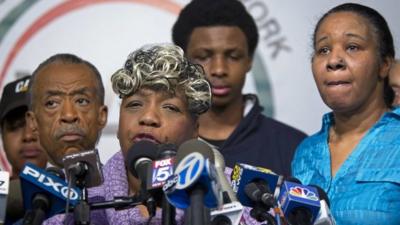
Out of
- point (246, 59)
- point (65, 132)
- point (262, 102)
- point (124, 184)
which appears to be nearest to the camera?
point (124, 184)

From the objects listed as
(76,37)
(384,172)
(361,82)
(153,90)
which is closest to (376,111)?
(361,82)

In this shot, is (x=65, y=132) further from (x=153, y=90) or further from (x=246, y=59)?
(x=246, y=59)

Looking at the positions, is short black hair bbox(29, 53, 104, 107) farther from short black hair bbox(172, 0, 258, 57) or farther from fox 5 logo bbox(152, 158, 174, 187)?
fox 5 logo bbox(152, 158, 174, 187)

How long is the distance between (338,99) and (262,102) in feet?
4.65

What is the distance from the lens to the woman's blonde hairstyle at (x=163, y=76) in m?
3.50

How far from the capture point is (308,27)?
5.36m

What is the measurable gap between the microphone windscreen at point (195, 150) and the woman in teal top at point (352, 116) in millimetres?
1120

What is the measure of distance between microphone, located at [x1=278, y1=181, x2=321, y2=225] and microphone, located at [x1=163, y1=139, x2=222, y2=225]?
0.92 feet

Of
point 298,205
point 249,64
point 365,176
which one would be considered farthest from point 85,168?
point 249,64

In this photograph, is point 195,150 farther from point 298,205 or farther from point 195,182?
point 298,205

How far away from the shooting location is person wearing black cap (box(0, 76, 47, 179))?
4828 millimetres

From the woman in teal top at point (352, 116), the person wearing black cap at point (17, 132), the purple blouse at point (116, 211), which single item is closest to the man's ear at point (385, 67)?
the woman in teal top at point (352, 116)

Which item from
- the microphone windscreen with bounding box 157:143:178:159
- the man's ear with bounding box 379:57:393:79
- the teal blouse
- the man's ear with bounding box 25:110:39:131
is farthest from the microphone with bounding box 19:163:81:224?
the man's ear with bounding box 379:57:393:79

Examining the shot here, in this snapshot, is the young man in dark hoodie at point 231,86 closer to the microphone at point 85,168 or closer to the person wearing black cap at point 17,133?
the person wearing black cap at point 17,133
